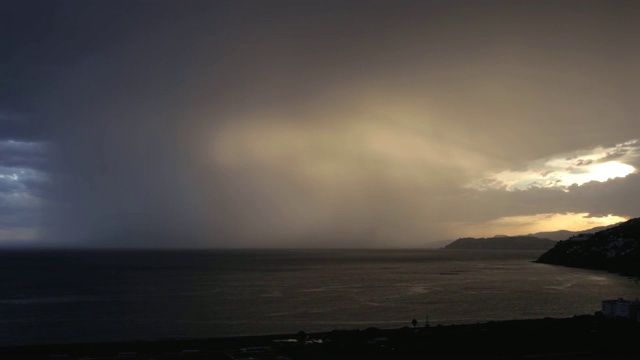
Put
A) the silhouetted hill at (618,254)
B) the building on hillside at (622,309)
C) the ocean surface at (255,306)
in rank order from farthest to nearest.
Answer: the silhouetted hill at (618,254)
the ocean surface at (255,306)
the building on hillside at (622,309)

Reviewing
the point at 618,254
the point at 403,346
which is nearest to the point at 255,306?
the point at 403,346

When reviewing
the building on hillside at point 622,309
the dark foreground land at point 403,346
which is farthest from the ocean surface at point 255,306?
the building on hillside at point 622,309

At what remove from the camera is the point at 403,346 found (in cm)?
3947

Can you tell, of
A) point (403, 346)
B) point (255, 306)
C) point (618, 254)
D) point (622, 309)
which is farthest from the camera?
point (618, 254)

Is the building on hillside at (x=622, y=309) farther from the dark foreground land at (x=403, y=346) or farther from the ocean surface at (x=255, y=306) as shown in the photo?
the ocean surface at (x=255, y=306)

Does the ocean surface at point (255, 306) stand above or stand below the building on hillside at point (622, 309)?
below

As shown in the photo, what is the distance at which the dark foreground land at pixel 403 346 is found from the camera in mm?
36375

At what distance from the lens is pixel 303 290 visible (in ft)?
344

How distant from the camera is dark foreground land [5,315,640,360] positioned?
36375mm

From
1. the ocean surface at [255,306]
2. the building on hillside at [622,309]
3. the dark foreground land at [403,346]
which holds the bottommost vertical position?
the ocean surface at [255,306]

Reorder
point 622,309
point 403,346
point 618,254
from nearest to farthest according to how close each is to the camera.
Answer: point 403,346, point 622,309, point 618,254

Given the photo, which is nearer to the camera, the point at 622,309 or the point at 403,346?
the point at 403,346

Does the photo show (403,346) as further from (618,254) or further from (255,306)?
(618,254)

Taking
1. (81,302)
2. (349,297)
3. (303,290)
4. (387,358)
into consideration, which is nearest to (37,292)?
(81,302)
